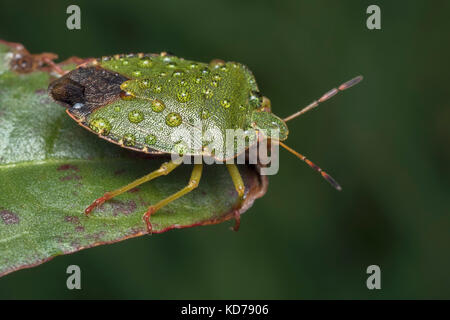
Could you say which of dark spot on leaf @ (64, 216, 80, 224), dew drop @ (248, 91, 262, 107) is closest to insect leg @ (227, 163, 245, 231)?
A: dew drop @ (248, 91, 262, 107)

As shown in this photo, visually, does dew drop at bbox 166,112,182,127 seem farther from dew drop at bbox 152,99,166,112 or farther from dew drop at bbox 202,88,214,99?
dew drop at bbox 202,88,214,99

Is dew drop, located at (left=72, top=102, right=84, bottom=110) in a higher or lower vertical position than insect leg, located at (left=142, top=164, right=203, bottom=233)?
higher

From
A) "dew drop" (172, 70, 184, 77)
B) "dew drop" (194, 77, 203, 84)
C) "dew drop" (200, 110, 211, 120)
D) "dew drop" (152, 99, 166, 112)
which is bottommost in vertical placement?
"dew drop" (200, 110, 211, 120)

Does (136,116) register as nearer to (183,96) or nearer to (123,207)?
(183,96)

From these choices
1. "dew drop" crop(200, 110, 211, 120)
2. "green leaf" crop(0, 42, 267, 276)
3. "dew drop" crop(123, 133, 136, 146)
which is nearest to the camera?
"green leaf" crop(0, 42, 267, 276)

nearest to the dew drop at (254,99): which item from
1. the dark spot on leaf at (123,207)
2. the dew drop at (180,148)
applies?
the dew drop at (180,148)

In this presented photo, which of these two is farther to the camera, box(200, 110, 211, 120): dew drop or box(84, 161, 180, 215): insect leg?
box(200, 110, 211, 120): dew drop

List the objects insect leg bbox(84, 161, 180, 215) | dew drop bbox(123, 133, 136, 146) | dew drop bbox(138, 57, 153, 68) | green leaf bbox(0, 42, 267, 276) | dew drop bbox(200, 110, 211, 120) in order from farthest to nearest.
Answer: dew drop bbox(138, 57, 153, 68), dew drop bbox(200, 110, 211, 120), dew drop bbox(123, 133, 136, 146), insect leg bbox(84, 161, 180, 215), green leaf bbox(0, 42, 267, 276)

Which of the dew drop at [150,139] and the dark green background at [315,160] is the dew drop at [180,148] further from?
the dark green background at [315,160]
